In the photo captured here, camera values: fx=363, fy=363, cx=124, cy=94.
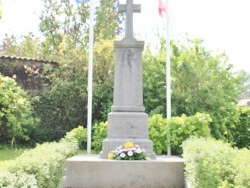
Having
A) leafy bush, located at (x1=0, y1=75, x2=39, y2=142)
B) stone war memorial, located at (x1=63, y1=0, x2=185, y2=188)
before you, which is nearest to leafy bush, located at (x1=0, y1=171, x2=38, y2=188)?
stone war memorial, located at (x1=63, y1=0, x2=185, y2=188)

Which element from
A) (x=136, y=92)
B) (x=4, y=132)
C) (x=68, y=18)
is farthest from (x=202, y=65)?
(x=68, y=18)

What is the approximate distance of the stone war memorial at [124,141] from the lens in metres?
6.59

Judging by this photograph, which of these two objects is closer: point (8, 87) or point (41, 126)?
point (8, 87)

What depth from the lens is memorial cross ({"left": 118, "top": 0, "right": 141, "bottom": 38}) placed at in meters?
7.95

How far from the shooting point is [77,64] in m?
12.6

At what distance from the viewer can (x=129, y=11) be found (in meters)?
8.07

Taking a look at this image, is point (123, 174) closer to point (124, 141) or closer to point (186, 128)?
point (124, 141)

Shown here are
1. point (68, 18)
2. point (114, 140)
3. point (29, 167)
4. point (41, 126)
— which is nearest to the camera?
point (29, 167)

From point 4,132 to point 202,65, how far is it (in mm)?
6559

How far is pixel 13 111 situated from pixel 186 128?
561 centimetres

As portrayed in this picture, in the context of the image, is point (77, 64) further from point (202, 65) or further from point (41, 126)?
point (202, 65)

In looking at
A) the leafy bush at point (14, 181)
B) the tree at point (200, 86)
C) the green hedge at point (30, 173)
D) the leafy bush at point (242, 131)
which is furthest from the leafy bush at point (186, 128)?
the leafy bush at point (14, 181)

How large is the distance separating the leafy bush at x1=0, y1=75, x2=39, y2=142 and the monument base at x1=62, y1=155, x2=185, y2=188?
4857 millimetres

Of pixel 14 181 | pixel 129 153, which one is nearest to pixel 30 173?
pixel 14 181
